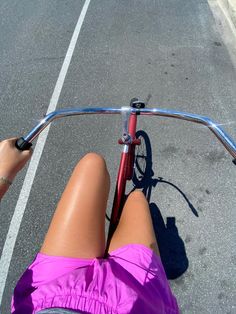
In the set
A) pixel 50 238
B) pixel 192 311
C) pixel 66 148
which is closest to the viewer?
pixel 50 238

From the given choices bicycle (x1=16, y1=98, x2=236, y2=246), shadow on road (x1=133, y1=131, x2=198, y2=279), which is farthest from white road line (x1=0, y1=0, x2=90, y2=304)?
bicycle (x1=16, y1=98, x2=236, y2=246)

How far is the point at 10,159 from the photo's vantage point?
1389mm

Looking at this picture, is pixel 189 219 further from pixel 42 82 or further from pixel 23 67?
pixel 23 67

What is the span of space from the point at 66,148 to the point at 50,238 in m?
2.06

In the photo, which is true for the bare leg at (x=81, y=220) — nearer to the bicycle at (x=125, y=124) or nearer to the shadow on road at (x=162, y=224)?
the bicycle at (x=125, y=124)

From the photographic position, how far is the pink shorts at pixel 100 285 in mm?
1255

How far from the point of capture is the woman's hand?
1.37m

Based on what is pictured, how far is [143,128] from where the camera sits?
3982mm

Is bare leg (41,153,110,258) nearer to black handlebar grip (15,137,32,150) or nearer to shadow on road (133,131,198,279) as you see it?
black handlebar grip (15,137,32,150)

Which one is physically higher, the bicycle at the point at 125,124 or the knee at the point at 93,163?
the bicycle at the point at 125,124

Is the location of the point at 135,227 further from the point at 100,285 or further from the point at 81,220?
the point at 100,285

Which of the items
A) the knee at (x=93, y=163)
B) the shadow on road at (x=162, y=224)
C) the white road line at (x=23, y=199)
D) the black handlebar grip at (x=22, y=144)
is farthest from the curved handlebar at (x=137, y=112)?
the white road line at (x=23, y=199)

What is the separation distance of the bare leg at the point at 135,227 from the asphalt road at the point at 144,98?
101 cm

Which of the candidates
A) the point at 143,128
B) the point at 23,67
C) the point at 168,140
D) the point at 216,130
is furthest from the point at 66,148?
the point at 216,130
